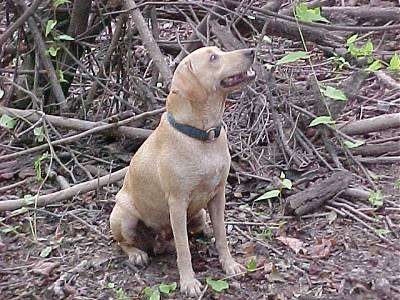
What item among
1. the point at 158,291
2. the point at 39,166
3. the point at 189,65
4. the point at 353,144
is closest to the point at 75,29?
the point at 39,166

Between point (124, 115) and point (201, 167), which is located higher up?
point (201, 167)

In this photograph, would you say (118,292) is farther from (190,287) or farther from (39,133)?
(39,133)

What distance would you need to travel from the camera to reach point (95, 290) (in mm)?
4531

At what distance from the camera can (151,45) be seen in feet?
18.6

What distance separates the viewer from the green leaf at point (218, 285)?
4.31 meters

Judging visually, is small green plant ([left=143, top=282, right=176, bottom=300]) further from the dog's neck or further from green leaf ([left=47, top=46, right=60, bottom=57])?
green leaf ([left=47, top=46, right=60, bottom=57])

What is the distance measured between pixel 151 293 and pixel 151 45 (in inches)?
78.9

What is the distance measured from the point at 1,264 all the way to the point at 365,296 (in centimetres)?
219

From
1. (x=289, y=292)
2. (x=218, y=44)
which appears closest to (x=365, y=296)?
(x=289, y=292)

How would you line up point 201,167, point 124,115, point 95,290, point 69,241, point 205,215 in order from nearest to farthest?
point 201,167, point 95,290, point 205,215, point 69,241, point 124,115

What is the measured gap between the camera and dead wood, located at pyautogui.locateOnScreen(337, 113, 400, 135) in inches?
224

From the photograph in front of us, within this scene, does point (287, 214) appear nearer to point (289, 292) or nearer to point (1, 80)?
point (289, 292)

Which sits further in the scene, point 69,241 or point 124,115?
point 124,115

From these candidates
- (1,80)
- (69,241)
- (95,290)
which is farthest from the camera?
(1,80)
